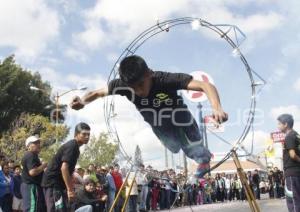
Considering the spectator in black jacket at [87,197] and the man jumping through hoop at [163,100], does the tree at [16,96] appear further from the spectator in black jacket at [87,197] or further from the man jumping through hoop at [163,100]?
the man jumping through hoop at [163,100]

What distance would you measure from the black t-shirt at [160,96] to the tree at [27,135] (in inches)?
1184

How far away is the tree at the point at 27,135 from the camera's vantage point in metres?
35.7

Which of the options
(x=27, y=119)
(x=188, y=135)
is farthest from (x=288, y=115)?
(x=27, y=119)

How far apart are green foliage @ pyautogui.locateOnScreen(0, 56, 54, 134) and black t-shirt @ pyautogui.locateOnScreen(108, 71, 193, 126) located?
39.0 meters

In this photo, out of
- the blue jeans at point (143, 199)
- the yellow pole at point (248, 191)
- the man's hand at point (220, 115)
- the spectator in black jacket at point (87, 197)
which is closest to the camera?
the man's hand at point (220, 115)

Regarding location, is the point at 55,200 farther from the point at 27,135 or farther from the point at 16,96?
the point at 16,96

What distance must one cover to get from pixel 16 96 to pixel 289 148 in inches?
1632

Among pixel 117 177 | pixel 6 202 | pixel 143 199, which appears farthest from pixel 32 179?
pixel 143 199

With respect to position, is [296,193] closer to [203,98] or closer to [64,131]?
[203,98]

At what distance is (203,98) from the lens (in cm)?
603

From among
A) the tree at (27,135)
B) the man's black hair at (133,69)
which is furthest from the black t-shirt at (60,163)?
the tree at (27,135)

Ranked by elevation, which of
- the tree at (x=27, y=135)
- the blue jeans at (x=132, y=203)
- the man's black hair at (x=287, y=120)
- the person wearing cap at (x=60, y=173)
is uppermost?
the tree at (x=27, y=135)

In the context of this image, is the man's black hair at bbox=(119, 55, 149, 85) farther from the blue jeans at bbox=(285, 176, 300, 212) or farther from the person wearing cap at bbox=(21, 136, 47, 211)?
the blue jeans at bbox=(285, 176, 300, 212)

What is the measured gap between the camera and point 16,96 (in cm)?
4619
